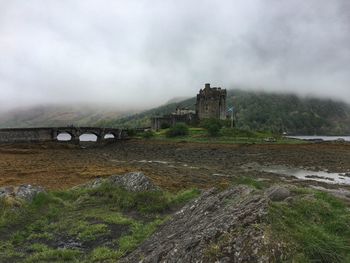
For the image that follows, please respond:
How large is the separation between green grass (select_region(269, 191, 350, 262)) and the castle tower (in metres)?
124

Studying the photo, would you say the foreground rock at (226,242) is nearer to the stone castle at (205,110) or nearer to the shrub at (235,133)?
the shrub at (235,133)

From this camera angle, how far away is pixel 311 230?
278 inches

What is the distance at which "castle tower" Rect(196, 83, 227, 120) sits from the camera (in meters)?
133

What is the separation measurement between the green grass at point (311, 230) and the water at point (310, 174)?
2838 cm

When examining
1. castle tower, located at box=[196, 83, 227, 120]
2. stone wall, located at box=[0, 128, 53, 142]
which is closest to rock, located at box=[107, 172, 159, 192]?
stone wall, located at box=[0, 128, 53, 142]

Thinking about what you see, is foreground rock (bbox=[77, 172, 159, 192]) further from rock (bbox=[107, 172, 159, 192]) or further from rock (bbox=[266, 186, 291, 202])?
rock (bbox=[266, 186, 291, 202])

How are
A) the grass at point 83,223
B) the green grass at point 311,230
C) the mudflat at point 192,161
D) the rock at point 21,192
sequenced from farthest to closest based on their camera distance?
1. the mudflat at point 192,161
2. the rock at point 21,192
3. the grass at point 83,223
4. the green grass at point 311,230

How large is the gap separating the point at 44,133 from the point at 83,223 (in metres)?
90.9

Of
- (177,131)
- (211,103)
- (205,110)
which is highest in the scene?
(211,103)

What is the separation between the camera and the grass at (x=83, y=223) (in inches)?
413

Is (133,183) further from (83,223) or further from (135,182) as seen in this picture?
(83,223)

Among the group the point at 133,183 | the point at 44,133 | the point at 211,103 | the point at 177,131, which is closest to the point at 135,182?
the point at 133,183

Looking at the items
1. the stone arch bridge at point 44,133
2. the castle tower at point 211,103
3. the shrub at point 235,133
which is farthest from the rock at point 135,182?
the castle tower at point 211,103

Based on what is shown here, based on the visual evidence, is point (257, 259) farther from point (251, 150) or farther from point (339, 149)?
point (339, 149)
